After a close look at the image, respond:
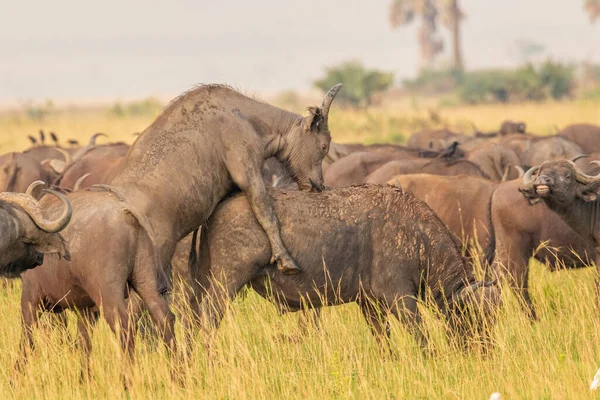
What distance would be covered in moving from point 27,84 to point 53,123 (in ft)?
531

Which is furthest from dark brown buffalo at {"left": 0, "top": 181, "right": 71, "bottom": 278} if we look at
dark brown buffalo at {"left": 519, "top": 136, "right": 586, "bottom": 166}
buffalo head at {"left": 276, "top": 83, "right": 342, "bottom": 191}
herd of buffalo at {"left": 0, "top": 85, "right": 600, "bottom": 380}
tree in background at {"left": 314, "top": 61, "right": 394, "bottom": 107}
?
tree in background at {"left": 314, "top": 61, "right": 394, "bottom": 107}

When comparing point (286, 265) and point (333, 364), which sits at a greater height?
point (286, 265)

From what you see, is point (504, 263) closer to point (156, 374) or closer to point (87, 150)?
point (156, 374)

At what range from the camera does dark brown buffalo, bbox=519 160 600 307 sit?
29.2ft

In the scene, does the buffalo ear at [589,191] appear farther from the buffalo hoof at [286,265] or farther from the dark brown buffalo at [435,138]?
the dark brown buffalo at [435,138]

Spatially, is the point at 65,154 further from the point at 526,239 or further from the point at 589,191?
the point at 589,191

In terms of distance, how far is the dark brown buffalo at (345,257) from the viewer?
761cm

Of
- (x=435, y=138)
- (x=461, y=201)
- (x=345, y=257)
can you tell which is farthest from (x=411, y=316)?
(x=435, y=138)

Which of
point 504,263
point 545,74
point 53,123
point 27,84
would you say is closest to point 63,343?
point 504,263

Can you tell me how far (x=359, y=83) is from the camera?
5162 centimetres

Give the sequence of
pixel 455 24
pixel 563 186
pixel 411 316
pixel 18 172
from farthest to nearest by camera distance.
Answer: pixel 455 24, pixel 18 172, pixel 563 186, pixel 411 316

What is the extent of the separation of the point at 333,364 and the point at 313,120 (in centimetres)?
201

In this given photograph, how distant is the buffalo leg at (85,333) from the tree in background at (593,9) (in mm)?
81695

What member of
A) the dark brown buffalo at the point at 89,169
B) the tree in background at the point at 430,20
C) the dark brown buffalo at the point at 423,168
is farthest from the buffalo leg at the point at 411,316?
the tree in background at the point at 430,20
